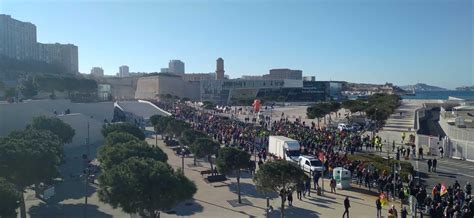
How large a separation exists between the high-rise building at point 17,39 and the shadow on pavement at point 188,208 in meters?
103

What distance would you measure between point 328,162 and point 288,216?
8285mm

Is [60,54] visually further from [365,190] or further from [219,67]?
[365,190]

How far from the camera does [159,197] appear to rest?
13328 mm

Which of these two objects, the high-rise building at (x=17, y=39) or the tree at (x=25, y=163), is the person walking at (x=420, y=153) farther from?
the high-rise building at (x=17, y=39)

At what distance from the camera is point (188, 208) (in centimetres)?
1836

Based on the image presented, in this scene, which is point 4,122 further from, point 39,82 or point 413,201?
point 413,201

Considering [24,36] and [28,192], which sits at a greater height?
[24,36]

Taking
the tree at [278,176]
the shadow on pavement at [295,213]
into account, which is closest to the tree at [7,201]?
the tree at [278,176]

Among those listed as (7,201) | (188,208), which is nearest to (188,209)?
(188,208)

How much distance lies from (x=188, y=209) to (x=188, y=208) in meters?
0.14

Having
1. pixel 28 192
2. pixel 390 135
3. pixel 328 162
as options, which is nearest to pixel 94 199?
pixel 28 192

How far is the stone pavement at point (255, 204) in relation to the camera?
17.5 metres

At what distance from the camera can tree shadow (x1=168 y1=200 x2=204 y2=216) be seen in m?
17.7

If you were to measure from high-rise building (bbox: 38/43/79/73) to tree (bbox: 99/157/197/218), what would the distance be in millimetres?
124315
